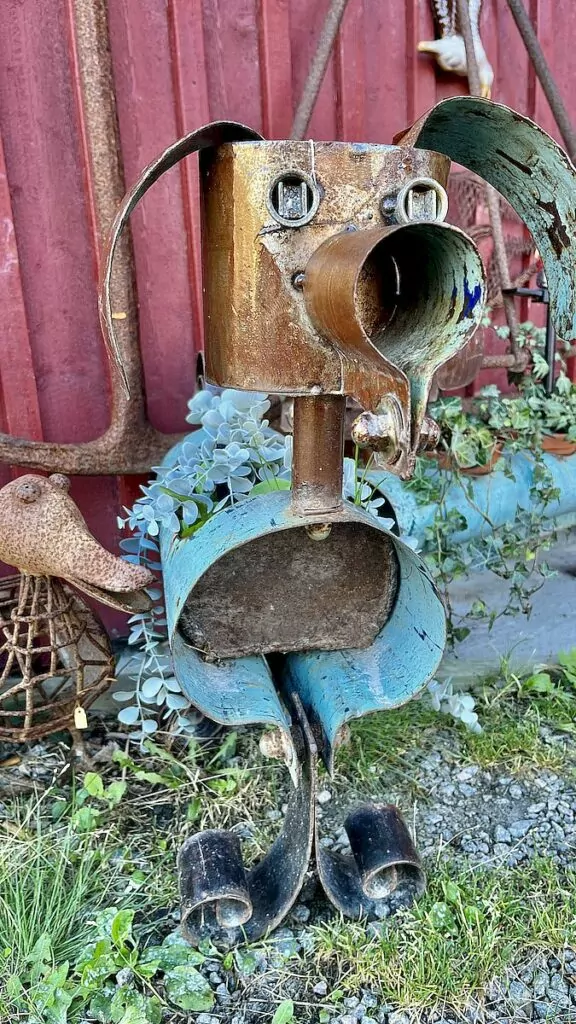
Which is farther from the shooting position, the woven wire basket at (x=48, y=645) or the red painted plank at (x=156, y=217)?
the red painted plank at (x=156, y=217)

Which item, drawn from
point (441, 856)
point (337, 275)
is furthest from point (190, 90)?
point (441, 856)

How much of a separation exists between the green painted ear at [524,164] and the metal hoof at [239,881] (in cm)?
98

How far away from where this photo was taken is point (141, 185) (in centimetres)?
116

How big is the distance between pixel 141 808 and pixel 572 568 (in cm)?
210

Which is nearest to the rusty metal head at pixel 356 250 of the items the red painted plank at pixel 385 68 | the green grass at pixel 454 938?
the green grass at pixel 454 938

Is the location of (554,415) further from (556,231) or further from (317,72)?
(556,231)

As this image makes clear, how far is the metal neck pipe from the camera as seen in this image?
1.42 metres

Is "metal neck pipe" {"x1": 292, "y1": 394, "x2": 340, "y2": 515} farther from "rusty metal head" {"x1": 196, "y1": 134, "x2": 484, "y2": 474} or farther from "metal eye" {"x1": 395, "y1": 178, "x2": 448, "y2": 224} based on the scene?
"metal eye" {"x1": 395, "y1": 178, "x2": 448, "y2": 224}

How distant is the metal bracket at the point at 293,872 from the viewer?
1560 millimetres

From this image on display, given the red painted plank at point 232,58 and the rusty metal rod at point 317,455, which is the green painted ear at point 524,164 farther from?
the red painted plank at point 232,58

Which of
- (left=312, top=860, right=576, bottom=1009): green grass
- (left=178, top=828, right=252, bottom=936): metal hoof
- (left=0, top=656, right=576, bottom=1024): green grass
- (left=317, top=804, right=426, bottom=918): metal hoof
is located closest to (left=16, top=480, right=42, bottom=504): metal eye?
(left=0, top=656, right=576, bottom=1024): green grass

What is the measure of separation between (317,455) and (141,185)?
0.55m

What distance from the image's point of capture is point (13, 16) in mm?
2127

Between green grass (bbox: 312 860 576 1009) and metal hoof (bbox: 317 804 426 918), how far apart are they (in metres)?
0.05
